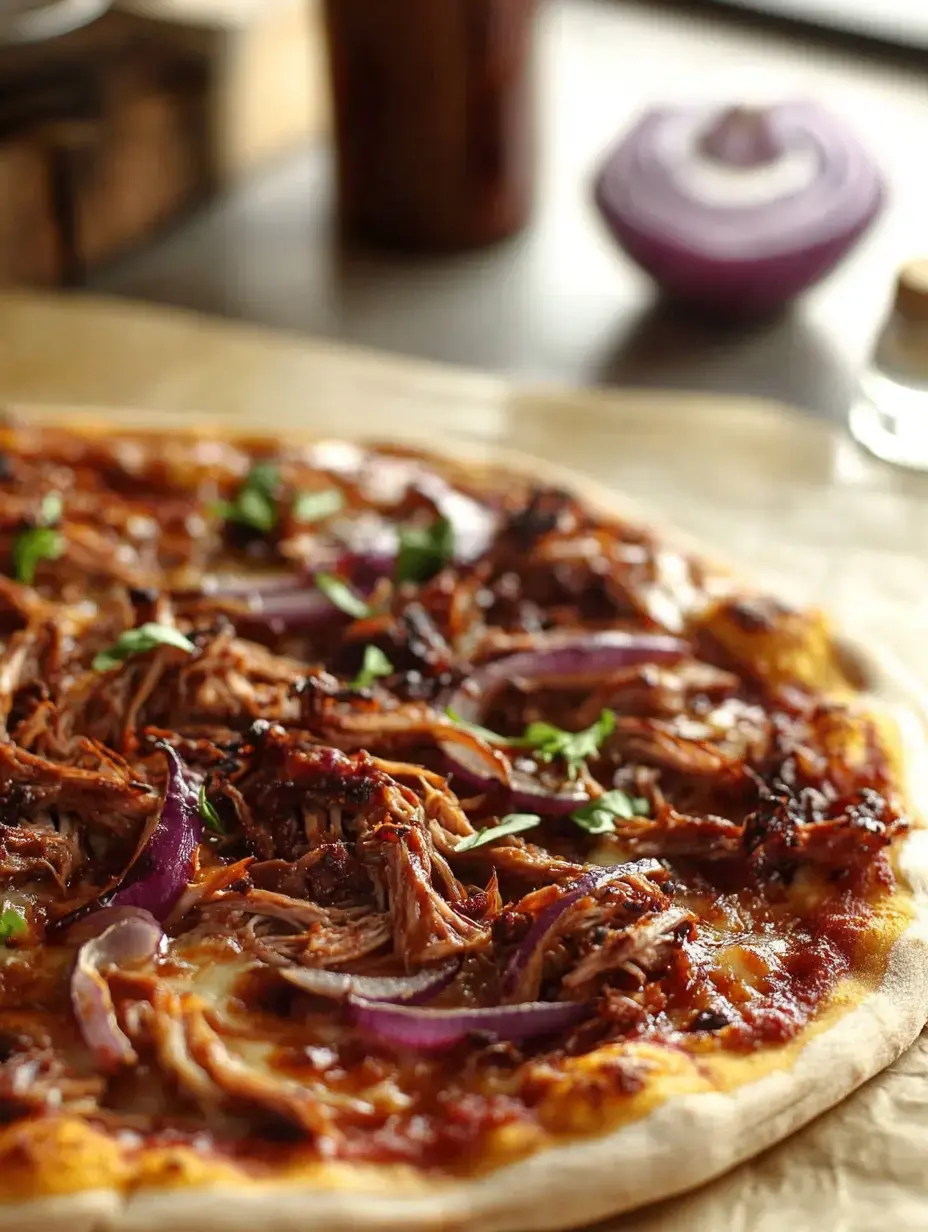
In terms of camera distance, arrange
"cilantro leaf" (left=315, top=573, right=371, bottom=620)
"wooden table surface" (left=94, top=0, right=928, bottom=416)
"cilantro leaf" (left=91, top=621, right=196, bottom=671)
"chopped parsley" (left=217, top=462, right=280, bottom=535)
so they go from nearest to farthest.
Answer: "cilantro leaf" (left=91, top=621, right=196, bottom=671)
"cilantro leaf" (left=315, top=573, right=371, bottom=620)
"chopped parsley" (left=217, top=462, right=280, bottom=535)
"wooden table surface" (left=94, top=0, right=928, bottom=416)

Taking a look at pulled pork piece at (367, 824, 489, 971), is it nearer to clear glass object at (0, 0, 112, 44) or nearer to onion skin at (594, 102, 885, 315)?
onion skin at (594, 102, 885, 315)

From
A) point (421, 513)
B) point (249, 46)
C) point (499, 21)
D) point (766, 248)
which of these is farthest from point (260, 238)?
point (421, 513)

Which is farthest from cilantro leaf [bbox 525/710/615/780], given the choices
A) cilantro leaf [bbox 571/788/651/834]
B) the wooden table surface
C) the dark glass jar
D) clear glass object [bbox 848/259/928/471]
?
the dark glass jar

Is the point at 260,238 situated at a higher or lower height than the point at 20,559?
lower

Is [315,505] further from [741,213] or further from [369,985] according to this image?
[741,213]

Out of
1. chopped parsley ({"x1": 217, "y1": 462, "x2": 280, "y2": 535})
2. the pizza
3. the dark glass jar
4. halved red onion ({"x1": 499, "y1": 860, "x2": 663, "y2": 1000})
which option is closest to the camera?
the pizza

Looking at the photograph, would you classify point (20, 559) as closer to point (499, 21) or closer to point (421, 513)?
point (421, 513)

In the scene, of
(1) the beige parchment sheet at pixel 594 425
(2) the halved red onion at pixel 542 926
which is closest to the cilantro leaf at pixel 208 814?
(2) the halved red onion at pixel 542 926
